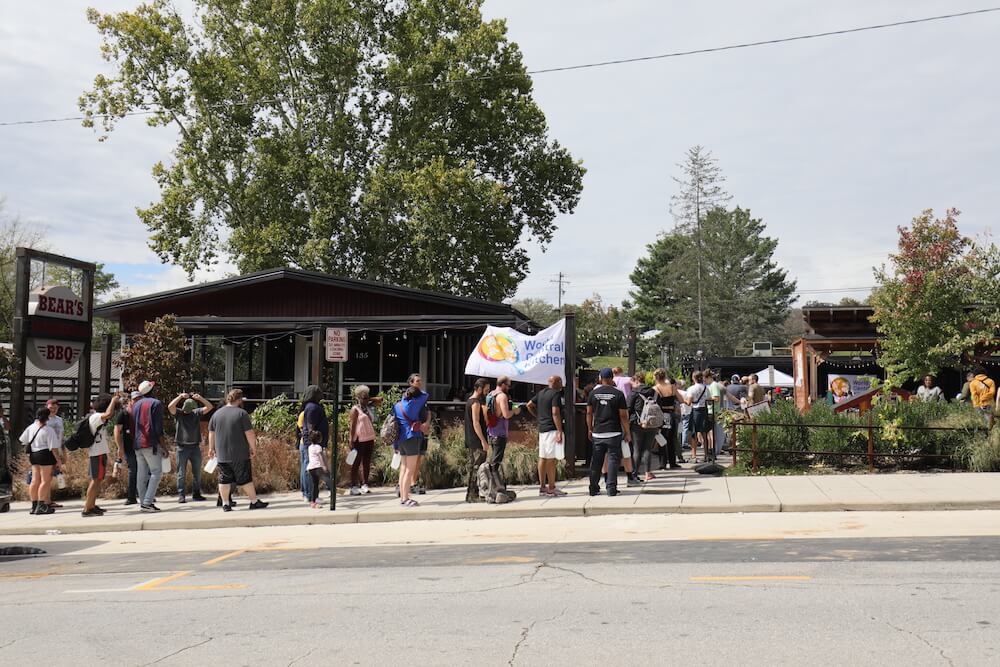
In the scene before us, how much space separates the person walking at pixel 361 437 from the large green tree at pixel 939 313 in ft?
44.6

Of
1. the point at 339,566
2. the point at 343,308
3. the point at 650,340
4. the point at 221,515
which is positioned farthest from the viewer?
the point at 650,340

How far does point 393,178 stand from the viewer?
3416cm

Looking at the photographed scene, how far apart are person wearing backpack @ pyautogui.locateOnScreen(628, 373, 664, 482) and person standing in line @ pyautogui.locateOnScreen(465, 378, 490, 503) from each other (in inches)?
105

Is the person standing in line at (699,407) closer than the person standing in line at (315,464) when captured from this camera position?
No

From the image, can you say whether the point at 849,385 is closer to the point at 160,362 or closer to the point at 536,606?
the point at 160,362

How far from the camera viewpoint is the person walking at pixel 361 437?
1433 cm

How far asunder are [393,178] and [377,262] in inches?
152

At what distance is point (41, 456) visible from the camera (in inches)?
549

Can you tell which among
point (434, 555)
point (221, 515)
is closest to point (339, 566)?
point (434, 555)

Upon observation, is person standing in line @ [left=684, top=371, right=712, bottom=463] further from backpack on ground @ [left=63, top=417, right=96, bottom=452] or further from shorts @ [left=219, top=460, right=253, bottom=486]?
backpack on ground @ [left=63, top=417, right=96, bottom=452]

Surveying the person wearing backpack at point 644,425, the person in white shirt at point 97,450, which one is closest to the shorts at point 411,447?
the person wearing backpack at point 644,425

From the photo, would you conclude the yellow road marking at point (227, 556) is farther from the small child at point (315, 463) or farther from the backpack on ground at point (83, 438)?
the backpack on ground at point (83, 438)

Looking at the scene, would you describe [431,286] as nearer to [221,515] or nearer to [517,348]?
[517,348]

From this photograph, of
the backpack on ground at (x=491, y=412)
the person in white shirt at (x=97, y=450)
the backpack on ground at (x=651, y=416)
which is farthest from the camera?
the backpack on ground at (x=651, y=416)
